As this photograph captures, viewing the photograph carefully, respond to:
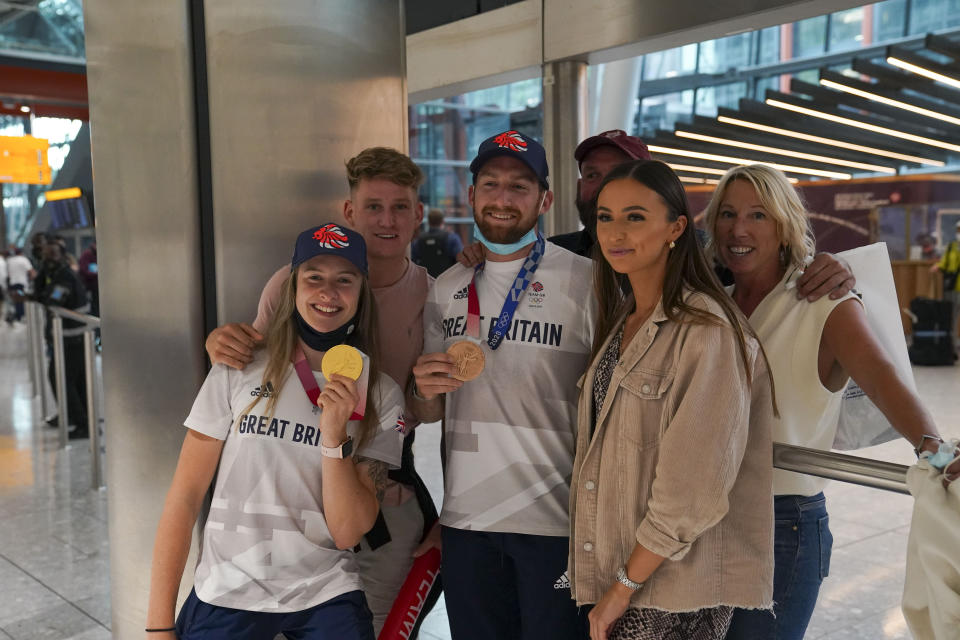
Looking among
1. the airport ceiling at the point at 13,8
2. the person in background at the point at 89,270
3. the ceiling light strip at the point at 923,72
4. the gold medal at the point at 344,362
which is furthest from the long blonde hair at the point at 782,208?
the airport ceiling at the point at 13,8

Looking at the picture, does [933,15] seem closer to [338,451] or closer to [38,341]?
[38,341]

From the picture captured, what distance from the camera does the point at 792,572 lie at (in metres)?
→ 2.02

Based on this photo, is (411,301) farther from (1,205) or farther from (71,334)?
(1,205)

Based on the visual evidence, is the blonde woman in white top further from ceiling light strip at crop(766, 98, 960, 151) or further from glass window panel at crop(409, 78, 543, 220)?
glass window panel at crop(409, 78, 543, 220)

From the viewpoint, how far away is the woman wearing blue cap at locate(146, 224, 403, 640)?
2078 mm

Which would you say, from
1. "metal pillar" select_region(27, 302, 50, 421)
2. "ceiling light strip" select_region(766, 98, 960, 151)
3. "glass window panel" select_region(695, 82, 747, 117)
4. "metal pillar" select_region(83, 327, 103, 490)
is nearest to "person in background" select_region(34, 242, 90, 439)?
"metal pillar" select_region(27, 302, 50, 421)

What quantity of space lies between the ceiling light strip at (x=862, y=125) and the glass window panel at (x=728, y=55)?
536 cm

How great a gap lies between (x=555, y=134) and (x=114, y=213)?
8.49ft

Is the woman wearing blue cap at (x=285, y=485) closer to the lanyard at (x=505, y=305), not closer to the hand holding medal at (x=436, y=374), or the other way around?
the hand holding medal at (x=436, y=374)

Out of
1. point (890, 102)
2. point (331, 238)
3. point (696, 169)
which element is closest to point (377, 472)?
point (331, 238)

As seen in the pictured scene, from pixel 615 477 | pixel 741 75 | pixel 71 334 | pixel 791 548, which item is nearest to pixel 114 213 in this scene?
pixel 615 477

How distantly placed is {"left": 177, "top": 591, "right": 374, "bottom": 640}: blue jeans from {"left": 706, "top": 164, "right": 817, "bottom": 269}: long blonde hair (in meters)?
1.40

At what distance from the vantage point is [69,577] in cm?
451

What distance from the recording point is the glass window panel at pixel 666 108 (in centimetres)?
1970
